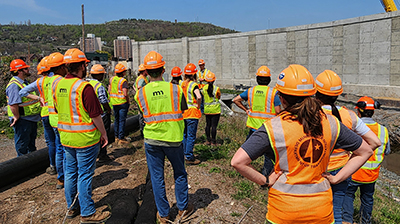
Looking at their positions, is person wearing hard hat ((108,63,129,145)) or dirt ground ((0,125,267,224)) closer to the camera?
dirt ground ((0,125,267,224))

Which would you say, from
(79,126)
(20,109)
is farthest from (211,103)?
(20,109)

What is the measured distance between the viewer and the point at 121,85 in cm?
696

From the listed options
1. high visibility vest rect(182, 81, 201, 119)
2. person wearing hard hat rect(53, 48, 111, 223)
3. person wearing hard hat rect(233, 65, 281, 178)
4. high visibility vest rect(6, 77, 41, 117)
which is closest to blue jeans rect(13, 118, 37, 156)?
high visibility vest rect(6, 77, 41, 117)

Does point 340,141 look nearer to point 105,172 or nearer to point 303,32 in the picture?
point 105,172

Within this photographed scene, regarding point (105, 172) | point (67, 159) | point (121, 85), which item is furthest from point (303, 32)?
point (67, 159)

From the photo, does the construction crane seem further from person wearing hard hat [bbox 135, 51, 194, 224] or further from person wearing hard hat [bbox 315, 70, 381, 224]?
person wearing hard hat [bbox 135, 51, 194, 224]

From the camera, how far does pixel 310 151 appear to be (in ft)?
5.90

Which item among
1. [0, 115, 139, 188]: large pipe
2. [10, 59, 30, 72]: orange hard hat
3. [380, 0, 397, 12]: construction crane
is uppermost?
[380, 0, 397, 12]: construction crane

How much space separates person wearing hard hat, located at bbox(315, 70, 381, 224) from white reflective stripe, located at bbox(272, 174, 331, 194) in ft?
2.77

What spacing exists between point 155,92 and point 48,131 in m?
2.91

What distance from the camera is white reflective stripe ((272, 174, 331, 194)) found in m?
1.83

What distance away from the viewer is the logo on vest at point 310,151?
178cm

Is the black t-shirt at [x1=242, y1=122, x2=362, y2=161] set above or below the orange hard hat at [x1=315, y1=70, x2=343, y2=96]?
below

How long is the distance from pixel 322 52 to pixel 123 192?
1366 cm
